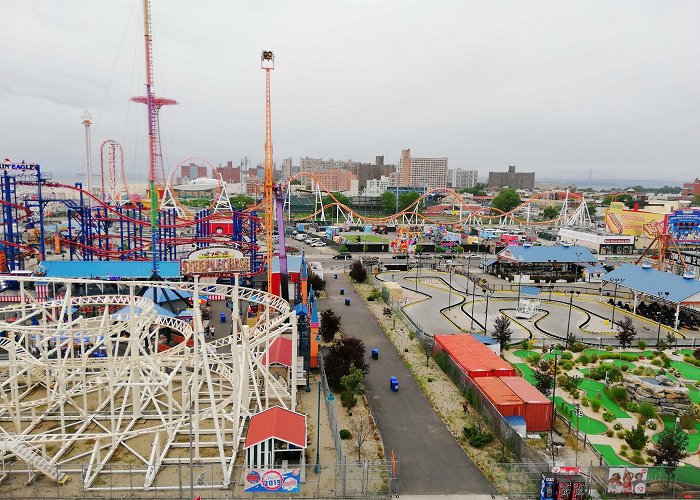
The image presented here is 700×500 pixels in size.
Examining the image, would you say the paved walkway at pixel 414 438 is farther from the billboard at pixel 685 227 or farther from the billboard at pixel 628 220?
the billboard at pixel 628 220

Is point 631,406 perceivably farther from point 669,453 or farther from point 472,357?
point 472,357

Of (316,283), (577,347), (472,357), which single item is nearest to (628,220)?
(577,347)

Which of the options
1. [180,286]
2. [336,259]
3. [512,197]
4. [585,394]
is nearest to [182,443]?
[180,286]

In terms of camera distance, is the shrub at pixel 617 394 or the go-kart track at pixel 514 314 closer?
the shrub at pixel 617 394

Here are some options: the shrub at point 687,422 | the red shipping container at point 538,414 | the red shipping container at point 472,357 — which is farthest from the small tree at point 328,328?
the shrub at point 687,422

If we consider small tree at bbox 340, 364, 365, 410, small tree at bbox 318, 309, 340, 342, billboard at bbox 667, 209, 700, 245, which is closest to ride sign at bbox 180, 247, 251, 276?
small tree at bbox 318, 309, 340, 342

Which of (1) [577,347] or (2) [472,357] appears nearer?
(2) [472,357]
